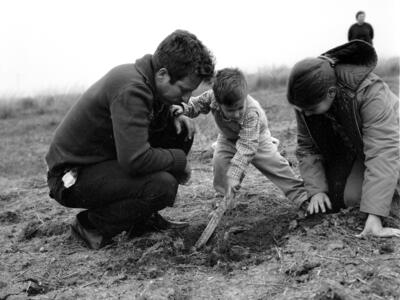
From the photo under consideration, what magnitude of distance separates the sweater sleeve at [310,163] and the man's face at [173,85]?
0.76 metres

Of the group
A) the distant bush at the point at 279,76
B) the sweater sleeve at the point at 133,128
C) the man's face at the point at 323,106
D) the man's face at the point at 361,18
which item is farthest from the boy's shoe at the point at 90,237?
the distant bush at the point at 279,76

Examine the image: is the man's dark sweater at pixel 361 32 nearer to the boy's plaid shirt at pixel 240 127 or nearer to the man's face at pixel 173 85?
the boy's plaid shirt at pixel 240 127

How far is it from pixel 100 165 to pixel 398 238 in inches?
68.1

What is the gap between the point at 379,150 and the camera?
283 centimetres

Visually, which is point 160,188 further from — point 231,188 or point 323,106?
point 323,106

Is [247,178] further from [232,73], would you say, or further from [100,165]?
[100,165]

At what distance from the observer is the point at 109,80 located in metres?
2.80

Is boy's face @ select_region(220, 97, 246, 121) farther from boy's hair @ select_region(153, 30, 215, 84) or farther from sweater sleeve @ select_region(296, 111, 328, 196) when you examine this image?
boy's hair @ select_region(153, 30, 215, 84)

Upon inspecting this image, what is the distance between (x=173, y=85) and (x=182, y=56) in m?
0.18

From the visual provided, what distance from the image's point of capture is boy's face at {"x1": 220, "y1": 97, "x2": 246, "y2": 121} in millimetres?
3263

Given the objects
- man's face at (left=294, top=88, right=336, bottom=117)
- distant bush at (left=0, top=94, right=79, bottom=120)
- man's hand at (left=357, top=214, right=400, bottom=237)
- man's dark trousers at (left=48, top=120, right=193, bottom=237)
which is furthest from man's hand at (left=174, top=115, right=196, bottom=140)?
distant bush at (left=0, top=94, right=79, bottom=120)

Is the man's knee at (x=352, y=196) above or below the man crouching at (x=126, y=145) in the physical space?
below

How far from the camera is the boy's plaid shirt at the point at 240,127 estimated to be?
3400mm

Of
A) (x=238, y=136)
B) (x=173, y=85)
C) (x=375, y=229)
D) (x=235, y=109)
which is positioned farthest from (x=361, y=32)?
(x=173, y=85)
